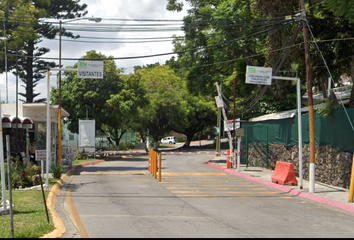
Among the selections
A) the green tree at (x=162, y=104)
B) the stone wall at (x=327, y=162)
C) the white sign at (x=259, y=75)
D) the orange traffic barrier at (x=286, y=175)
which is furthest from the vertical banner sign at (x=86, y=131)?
the orange traffic barrier at (x=286, y=175)

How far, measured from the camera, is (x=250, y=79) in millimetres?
17812

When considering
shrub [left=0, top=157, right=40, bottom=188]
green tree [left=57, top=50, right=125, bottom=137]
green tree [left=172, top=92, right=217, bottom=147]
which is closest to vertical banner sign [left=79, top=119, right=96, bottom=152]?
green tree [left=57, top=50, right=125, bottom=137]

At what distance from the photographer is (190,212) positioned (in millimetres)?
11422

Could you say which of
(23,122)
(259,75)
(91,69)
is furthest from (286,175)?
(23,122)

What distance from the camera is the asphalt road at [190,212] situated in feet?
28.9

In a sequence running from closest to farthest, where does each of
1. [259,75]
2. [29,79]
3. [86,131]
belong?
[259,75] < [86,131] < [29,79]

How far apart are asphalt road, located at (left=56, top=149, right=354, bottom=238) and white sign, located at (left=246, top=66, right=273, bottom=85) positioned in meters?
4.55

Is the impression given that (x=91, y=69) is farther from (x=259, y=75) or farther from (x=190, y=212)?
(x=190, y=212)

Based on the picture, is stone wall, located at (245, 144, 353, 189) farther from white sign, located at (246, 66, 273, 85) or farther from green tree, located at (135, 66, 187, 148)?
green tree, located at (135, 66, 187, 148)

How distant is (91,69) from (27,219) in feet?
29.9

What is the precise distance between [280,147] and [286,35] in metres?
6.21

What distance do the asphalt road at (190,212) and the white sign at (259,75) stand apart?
455 centimetres

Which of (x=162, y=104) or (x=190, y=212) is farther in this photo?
(x=162, y=104)

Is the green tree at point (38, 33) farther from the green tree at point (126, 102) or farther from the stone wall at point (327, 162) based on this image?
the stone wall at point (327, 162)
